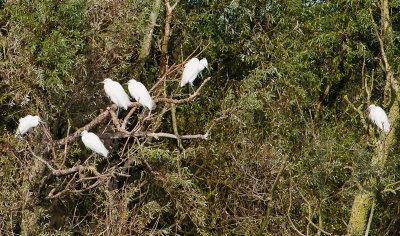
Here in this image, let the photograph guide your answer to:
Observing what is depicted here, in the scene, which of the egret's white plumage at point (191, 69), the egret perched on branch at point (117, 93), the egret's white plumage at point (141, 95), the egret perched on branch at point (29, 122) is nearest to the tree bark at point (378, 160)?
the egret's white plumage at point (191, 69)

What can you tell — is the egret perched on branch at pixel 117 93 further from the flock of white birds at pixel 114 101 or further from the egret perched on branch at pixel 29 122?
the egret perched on branch at pixel 29 122

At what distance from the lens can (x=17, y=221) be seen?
5.38 metres

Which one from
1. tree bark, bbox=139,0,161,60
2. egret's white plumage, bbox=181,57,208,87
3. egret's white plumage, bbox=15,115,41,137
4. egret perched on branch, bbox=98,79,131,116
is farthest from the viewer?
tree bark, bbox=139,0,161,60

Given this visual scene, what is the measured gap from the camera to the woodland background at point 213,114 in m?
5.14

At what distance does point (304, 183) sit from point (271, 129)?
856 mm

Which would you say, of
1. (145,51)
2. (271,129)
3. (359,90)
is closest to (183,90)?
(145,51)

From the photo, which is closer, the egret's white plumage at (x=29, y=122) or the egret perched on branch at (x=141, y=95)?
the egret's white plumage at (x=29, y=122)

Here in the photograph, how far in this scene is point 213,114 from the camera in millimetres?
6922

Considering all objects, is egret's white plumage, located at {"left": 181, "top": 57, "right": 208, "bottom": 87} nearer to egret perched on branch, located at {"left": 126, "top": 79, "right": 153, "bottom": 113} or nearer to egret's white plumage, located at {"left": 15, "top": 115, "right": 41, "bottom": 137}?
egret perched on branch, located at {"left": 126, "top": 79, "right": 153, "bottom": 113}

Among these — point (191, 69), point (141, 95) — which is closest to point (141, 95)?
point (141, 95)

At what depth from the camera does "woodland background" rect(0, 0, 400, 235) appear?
5.14 metres

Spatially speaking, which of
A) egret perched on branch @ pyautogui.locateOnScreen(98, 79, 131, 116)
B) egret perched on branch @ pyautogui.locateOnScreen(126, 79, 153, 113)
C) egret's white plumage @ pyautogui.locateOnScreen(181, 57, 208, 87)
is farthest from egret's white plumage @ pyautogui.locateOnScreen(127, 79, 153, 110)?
egret's white plumage @ pyautogui.locateOnScreen(181, 57, 208, 87)

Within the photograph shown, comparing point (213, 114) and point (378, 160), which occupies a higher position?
point (213, 114)

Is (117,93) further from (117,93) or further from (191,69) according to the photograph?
(191,69)
